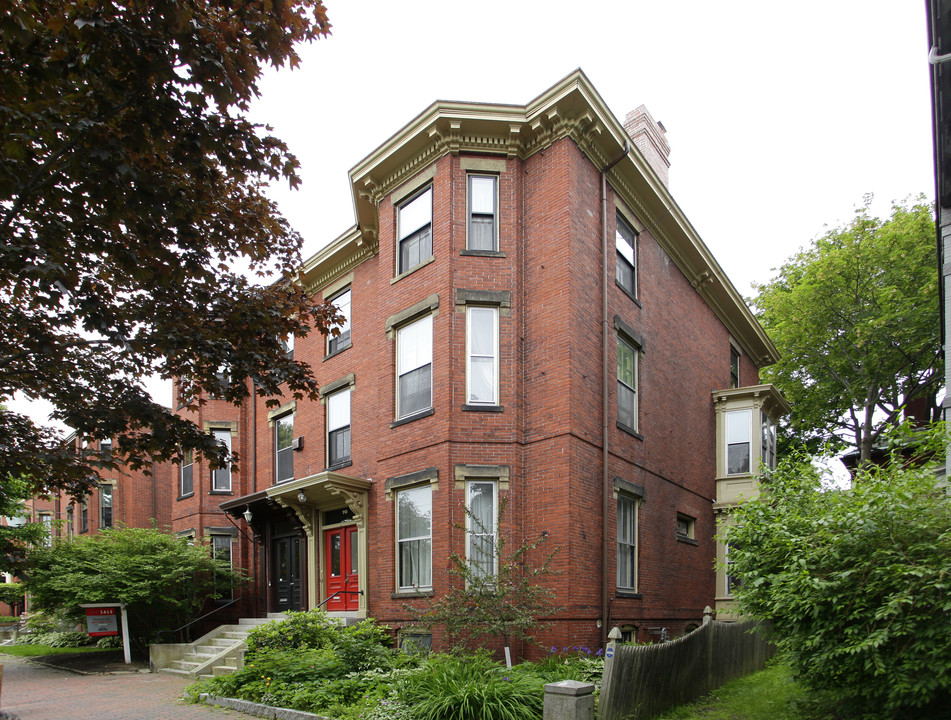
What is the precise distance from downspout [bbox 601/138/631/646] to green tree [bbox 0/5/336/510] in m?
6.43

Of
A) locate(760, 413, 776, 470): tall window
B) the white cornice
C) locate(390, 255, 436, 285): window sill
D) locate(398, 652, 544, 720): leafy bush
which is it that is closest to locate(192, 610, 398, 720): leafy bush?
locate(398, 652, 544, 720): leafy bush

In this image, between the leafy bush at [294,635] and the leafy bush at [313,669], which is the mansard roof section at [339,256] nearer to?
the leafy bush at [294,635]

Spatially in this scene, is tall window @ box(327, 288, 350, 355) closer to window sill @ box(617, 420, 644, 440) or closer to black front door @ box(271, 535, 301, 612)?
black front door @ box(271, 535, 301, 612)

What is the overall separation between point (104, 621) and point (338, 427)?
288 inches

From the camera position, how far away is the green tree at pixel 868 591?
25.2 feet

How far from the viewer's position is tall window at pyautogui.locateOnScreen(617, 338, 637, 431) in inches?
648

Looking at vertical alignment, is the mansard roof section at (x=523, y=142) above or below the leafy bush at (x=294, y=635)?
above

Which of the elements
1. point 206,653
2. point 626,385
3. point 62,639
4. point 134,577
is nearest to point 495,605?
point 626,385

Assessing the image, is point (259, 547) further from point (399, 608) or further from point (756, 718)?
point (756, 718)

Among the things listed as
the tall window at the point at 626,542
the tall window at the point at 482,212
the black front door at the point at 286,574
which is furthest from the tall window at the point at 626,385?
the black front door at the point at 286,574

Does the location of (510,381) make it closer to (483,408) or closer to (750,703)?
(483,408)

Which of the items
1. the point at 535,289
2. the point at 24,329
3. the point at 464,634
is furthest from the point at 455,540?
the point at 24,329

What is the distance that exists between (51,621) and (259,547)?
1159 cm

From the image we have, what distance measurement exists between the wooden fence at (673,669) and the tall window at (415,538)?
16.6 ft
